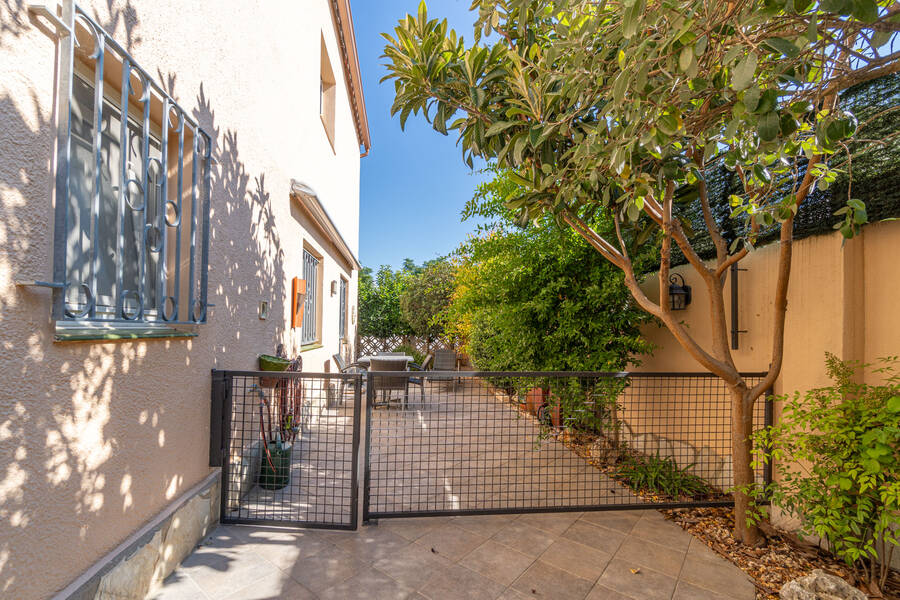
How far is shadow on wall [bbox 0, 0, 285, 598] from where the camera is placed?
134 cm

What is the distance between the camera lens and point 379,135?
48.5ft

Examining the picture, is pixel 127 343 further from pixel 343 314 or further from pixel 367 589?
pixel 343 314

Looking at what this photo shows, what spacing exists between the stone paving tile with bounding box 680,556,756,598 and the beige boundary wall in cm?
81

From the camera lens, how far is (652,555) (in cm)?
259

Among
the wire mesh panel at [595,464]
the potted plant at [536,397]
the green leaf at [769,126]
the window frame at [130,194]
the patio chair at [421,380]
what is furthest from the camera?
the potted plant at [536,397]

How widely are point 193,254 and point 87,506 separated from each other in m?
1.38

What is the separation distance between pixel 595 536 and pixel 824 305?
2.19 metres

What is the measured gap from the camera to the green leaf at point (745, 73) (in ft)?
4.18

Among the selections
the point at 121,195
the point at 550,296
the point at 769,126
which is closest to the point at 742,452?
the point at 550,296

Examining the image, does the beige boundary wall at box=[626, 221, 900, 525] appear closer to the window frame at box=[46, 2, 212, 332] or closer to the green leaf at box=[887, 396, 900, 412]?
the green leaf at box=[887, 396, 900, 412]

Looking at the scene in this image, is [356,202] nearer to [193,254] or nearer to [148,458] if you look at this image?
[193,254]

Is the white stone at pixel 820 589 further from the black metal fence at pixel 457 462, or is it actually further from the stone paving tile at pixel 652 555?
the black metal fence at pixel 457 462

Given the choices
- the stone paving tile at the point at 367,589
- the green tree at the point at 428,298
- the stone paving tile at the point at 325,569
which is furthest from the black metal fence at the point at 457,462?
the green tree at the point at 428,298

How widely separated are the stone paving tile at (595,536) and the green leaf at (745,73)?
106 inches
